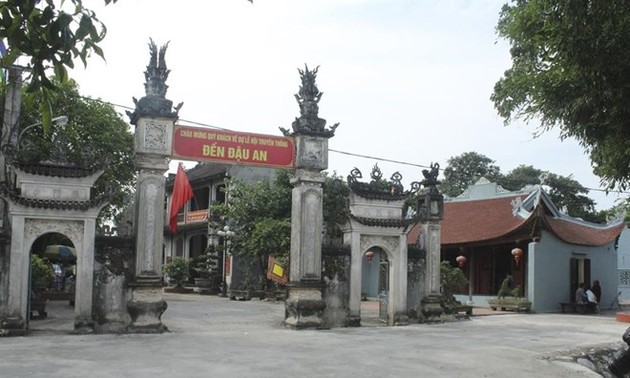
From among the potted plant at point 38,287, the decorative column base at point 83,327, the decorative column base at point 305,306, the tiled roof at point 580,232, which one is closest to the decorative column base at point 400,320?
the decorative column base at point 305,306

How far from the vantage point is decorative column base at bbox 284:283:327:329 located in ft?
47.6

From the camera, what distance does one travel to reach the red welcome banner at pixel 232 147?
1410 cm

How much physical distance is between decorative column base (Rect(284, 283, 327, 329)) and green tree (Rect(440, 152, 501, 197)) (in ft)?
116

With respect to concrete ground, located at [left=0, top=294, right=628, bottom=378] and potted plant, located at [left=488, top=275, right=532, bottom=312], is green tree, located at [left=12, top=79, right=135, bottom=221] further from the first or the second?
potted plant, located at [left=488, top=275, right=532, bottom=312]

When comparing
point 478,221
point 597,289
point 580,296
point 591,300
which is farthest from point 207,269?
point 597,289

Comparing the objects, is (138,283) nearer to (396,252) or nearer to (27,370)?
(27,370)

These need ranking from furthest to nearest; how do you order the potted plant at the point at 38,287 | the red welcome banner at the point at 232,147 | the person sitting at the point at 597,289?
the person sitting at the point at 597,289 → the potted plant at the point at 38,287 → the red welcome banner at the point at 232,147

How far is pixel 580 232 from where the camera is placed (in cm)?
2541

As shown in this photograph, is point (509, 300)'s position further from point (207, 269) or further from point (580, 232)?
point (207, 269)

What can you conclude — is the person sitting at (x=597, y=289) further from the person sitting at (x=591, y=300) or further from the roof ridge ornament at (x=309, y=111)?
the roof ridge ornament at (x=309, y=111)

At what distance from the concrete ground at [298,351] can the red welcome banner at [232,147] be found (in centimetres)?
400

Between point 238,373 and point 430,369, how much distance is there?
293cm

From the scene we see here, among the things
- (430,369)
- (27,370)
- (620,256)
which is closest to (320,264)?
(430,369)

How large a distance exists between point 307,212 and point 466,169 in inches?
1453
